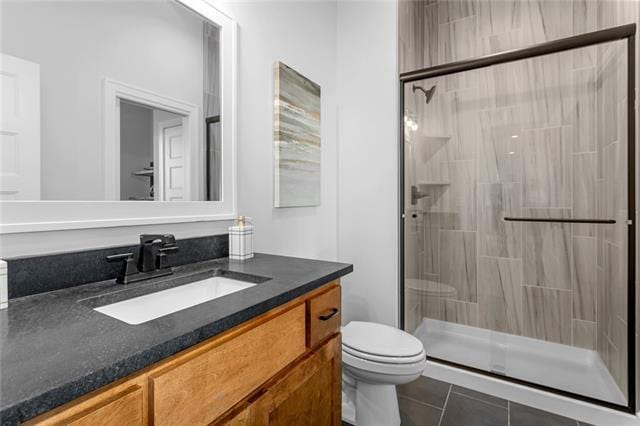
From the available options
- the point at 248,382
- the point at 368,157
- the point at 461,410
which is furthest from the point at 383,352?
the point at 368,157

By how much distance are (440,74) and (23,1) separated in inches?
77.2

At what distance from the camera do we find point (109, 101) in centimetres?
104

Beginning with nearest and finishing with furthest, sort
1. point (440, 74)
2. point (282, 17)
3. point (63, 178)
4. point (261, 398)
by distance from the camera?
point (261, 398)
point (63, 178)
point (282, 17)
point (440, 74)

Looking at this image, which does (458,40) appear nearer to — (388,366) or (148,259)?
(388,366)

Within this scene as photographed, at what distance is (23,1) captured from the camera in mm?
862

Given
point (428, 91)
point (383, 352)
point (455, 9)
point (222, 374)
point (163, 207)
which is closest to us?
point (222, 374)

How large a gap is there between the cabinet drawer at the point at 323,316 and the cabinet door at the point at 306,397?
0.04m

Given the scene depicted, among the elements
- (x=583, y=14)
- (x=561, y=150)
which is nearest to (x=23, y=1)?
(x=561, y=150)

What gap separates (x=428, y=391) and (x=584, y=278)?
4.30 ft

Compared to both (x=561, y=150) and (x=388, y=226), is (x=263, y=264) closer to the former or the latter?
(x=388, y=226)

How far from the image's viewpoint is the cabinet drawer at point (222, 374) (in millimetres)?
593

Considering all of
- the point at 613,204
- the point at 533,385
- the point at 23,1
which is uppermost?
the point at 23,1

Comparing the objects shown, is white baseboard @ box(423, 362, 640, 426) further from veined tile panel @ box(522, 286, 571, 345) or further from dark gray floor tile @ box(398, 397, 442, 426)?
veined tile panel @ box(522, 286, 571, 345)

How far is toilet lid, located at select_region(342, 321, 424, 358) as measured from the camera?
145 centimetres
